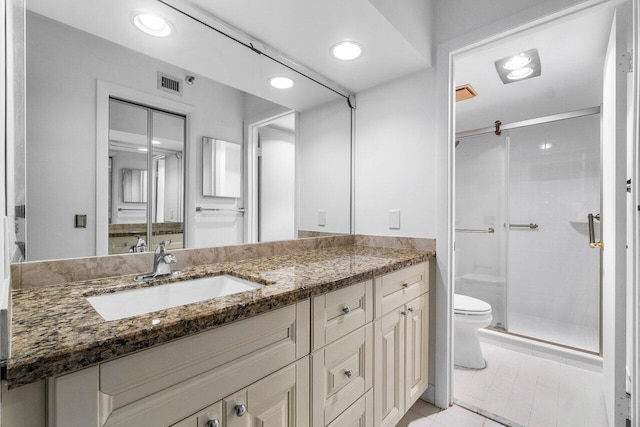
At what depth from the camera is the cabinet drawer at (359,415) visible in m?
1.09

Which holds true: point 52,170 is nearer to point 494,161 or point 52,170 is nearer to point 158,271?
point 158,271

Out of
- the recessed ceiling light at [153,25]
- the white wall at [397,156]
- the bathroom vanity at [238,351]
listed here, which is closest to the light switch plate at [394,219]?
the white wall at [397,156]

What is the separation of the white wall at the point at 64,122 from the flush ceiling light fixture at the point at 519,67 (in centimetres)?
216

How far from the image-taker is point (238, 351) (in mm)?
763

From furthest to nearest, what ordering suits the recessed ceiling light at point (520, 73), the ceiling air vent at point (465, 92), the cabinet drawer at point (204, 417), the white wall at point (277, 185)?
the ceiling air vent at point (465, 92)
the recessed ceiling light at point (520, 73)
the white wall at point (277, 185)
the cabinet drawer at point (204, 417)

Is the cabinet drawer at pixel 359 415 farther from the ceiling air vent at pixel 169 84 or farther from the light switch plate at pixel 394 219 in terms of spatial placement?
the ceiling air vent at pixel 169 84

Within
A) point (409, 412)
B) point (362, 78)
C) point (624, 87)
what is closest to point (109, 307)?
A: point (409, 412)

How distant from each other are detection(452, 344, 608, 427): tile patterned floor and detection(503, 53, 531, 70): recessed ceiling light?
6.86 ft

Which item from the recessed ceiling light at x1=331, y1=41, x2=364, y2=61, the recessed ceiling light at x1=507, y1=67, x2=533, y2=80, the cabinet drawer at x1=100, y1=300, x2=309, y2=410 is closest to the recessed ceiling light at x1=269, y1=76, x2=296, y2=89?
the recessed ceiling light at x1=331, y1=41, x2=364, y2=61

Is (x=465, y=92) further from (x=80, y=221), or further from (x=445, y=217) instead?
(x=80, y=221)

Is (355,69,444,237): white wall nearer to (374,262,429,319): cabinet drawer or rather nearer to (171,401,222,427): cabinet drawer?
(374,262,429,319): cabinet drawer

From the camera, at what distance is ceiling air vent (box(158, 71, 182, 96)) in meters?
1.21

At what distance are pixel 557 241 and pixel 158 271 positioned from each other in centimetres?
301

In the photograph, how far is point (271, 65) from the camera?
1.57m
